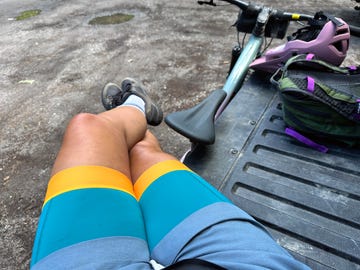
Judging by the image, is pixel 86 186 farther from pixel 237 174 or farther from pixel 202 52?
pixel 202 52

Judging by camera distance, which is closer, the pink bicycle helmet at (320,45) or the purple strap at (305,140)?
the purple strap at (305,140)

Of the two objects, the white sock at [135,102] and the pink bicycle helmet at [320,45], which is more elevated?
the pink bicycle helmet at [320,45]

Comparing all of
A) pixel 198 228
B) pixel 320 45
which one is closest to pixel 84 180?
pixel 198 228

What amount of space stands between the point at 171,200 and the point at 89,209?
0.26 metres

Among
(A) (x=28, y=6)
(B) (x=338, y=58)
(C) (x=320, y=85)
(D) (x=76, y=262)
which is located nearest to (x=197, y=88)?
(B) (x=338, y=58)

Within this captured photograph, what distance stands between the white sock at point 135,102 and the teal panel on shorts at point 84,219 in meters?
0.86

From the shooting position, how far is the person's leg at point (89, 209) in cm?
88

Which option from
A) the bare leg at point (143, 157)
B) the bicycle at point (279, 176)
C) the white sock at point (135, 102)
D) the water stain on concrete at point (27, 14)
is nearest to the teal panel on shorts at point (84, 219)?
the bare leg at point (143, 157)

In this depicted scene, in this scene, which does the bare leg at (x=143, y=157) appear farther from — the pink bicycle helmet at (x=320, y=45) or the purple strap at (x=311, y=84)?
the pink bicycle helmet at (x=320, y=45)

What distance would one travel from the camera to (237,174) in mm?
1423

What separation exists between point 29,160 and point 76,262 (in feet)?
6.23

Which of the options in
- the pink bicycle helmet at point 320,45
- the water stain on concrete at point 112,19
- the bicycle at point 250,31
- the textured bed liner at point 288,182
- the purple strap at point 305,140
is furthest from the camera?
the water stain on concrete at point 112,19

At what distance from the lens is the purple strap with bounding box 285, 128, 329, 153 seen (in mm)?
1490

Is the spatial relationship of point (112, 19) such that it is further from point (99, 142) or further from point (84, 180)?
point (84, 180)
